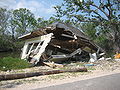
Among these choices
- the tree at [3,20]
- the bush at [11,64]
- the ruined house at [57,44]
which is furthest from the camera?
the tree at [3,20]

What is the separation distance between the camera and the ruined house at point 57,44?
1239 cm

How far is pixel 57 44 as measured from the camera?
45.5 feet

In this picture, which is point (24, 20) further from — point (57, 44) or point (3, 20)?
point (57, 44)

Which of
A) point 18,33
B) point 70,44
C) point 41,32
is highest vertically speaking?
point 18,33

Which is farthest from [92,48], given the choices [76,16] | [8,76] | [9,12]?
[9,12]

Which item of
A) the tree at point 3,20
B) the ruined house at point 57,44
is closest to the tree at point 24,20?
the tree at point 3,20

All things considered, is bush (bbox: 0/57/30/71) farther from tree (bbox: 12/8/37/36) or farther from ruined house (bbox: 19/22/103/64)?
tree (bbox: 12/8/37/36)

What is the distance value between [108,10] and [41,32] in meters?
13.6

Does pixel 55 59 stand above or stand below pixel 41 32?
below

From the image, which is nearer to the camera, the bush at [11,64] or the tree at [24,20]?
the bush at [11,64]

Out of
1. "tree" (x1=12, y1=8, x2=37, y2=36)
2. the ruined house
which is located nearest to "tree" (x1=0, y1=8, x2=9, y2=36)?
"tree" (x1=12, y1=8, x2=37, y2=36)

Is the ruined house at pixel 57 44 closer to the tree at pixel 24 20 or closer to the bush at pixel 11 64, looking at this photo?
the bush at pixel 11 64

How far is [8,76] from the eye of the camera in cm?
601

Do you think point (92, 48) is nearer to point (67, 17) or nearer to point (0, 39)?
point (67, 17)
